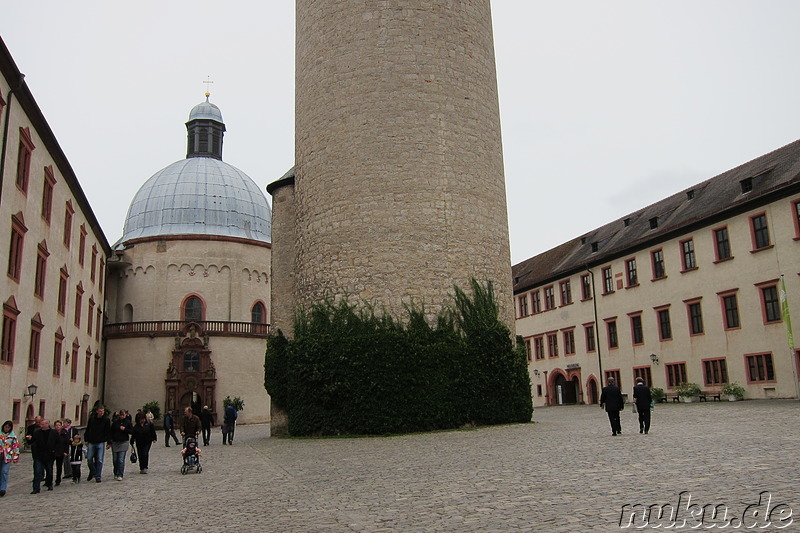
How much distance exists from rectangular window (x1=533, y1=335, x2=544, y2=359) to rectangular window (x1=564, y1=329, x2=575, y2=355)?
2986 mm

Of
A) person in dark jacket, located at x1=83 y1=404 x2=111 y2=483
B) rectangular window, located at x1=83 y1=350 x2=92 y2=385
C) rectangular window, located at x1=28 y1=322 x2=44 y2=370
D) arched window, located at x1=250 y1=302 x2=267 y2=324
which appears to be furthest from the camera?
arched window, located at x1=250 y1=302 x2=267 y2=324

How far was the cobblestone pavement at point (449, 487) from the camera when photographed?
283 inches

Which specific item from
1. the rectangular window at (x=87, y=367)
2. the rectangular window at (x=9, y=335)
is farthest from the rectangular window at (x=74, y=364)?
the rectangular window at (x=9, y=335)

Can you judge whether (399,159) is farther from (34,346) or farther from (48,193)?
(34,346)

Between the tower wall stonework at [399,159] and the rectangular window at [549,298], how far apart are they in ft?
80.2

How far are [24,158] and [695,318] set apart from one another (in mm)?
28178

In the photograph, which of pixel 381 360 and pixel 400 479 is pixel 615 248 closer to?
pixel 381 360

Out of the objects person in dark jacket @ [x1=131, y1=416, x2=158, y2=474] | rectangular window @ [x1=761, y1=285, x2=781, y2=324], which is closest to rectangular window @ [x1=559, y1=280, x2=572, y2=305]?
rectangular window @ [x1=761, y1=285, x2=781, y2=324]

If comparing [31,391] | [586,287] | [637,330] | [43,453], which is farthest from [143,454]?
[586,287]

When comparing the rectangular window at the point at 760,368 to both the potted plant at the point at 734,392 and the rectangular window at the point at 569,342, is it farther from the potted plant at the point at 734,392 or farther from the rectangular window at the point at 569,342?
the rectangular window at the point at 569,342

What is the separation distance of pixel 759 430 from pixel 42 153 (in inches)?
861

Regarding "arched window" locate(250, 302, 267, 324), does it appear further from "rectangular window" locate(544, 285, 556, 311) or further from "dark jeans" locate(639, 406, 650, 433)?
"dark jeans" locate(639, 406, 650, 433)

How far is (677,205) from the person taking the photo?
3741 centimetres

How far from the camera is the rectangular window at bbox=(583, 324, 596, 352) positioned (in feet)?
137
